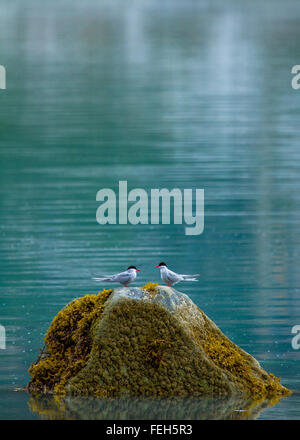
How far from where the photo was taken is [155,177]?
2316cm

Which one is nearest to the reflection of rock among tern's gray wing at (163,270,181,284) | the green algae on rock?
the green algae on rock

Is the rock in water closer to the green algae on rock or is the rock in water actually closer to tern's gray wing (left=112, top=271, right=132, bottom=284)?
the green algae on rock

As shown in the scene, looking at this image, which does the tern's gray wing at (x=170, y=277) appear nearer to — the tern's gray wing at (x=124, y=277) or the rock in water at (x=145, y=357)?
the tern's gray wing at (x=124, y=277)

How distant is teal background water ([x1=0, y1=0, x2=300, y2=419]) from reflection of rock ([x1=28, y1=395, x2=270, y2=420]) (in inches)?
7.0

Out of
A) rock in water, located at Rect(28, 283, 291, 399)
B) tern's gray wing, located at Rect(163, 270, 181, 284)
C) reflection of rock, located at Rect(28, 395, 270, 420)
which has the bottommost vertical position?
reflection of rock, located at Rect(28, 395, 270, 420)

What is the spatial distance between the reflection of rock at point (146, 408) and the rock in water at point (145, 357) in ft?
0.42

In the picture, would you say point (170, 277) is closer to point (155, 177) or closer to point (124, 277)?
point (124, 277)

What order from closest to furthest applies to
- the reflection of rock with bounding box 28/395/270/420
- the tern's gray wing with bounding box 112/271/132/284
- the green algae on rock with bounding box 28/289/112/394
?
1. the reflection of rock with bounding box 28/395/270/420
2. the green algae on rock with bounding box 28/289/112/394
3. the tern's gray wing with bounding box 112/271/132/284

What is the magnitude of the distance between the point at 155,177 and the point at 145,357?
12.9 meters

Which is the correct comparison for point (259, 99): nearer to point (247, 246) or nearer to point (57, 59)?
point (57, 59)

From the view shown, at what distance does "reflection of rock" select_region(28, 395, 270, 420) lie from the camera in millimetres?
9859

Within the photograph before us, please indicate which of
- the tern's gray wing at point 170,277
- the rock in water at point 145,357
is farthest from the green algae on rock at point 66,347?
the tern's gray wing at point 170,277

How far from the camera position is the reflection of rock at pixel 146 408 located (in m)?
9.86

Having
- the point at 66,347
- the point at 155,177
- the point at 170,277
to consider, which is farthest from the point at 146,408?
the point at 155,177
